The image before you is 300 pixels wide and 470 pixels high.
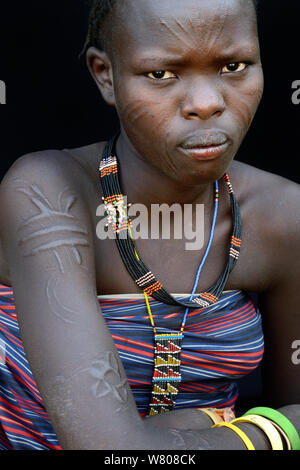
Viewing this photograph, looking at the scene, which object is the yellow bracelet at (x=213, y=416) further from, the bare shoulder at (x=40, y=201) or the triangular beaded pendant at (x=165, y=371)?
the bare shoulder at (x=40, y=201)

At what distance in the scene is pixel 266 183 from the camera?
2.22m

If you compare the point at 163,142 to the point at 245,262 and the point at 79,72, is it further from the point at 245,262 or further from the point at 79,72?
the point at 79,72

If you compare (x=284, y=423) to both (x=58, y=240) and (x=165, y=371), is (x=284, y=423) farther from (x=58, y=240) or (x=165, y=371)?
(x=58, y=240)

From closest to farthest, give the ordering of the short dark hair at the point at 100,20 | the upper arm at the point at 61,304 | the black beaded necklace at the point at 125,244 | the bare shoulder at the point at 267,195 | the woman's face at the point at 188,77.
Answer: the upper arm at the point at 61,304, the woman's face at the point at 188,77, the short dark hair at the point at 100,20, the black beaded necklace at the point at 125,244, the bare shoulder at the point at 267,195

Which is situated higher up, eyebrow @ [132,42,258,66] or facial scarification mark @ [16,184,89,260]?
eyebrow @ [132,42,258,66]

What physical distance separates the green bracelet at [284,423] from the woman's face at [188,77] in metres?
0.63

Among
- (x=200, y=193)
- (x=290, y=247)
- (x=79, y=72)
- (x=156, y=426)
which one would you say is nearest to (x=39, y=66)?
(x=79, y=72)

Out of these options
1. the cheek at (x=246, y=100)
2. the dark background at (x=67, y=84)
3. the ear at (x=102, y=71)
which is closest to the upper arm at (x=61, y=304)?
the ear at (x=102, y=71)

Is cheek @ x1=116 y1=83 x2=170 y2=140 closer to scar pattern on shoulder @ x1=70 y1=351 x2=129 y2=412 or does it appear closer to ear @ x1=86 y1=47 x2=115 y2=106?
ear @ x1=86 y1=47 x2=115 y2=106

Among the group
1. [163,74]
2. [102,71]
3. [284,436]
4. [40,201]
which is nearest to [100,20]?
[102,71]

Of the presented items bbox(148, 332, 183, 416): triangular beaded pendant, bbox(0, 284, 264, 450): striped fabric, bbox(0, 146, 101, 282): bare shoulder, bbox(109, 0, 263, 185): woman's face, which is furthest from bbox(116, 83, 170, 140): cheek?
bbox(148, 332, 183, 416): triangular beaded pendant

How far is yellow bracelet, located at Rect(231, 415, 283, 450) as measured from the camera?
A: 173cm

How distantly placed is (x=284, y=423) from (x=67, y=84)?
1913 millimetres

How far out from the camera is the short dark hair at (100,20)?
1.84 meters
